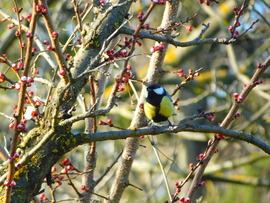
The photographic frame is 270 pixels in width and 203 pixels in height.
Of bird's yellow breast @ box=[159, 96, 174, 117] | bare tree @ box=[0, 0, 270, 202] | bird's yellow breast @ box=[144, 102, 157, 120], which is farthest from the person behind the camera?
bird's yellow breast @ box=[159, 96, 174, 117]

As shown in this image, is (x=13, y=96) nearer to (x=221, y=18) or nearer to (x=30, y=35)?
(x=221, y=18)

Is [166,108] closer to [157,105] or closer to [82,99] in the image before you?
[157,105]

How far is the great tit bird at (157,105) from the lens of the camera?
3361 mm

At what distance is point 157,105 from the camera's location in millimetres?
3463

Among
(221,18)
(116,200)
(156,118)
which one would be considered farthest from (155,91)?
(221,18)

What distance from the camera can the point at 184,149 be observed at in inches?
348

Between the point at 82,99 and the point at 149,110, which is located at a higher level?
the point at 149,110

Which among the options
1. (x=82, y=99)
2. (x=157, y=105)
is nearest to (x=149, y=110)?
(x=157, y=105)

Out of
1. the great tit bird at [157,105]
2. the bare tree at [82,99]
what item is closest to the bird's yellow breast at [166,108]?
the great tit bird at [157,105]

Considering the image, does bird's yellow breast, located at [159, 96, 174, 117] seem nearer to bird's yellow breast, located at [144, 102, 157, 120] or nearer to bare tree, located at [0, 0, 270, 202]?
bird's yellow breast, located at [144, 102, 157, 120]

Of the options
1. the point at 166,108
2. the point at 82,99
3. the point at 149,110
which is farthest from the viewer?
the point at 166,108

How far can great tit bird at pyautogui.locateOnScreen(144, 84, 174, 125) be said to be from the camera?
11.0 ft

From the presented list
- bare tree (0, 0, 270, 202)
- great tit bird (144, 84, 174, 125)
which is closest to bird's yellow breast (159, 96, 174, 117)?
great tit bird (144, 84, 174, 125)

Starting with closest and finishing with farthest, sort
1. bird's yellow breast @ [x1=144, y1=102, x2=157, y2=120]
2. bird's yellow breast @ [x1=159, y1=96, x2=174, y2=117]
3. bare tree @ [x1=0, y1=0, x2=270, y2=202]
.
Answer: bare tree @ [x1=0, y1=0, x2=270, y2=202] < bird's yellow breast @ [x1=144, y1=102, x2=157, y2=120] < bird's yellow breast @ [x1=159, y1=96, x2=174, y2=117]
